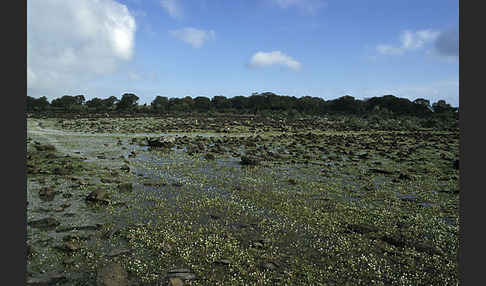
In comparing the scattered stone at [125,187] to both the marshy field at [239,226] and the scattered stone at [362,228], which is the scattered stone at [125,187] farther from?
the scattered stone at [362,228]

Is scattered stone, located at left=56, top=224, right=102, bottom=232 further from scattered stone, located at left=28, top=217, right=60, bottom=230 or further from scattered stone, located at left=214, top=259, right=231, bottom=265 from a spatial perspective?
scattered stone, located at left=214, top=259, right=231, bottom=265

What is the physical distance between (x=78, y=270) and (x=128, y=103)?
630 ft

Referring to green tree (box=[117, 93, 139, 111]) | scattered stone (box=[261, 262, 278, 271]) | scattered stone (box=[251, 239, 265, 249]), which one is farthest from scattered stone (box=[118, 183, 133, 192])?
green tree (box=[117, 93, 139, 111])

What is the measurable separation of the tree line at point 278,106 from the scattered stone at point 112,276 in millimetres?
138835

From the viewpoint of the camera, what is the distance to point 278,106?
17975 cm

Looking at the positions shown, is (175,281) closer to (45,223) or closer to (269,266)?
(269,266)

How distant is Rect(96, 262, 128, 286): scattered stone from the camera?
9.62m

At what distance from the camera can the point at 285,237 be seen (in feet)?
45.0

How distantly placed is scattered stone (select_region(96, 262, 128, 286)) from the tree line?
13884cm

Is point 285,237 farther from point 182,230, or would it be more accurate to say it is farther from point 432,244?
point 432,244

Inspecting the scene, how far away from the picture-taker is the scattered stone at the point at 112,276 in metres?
9.62

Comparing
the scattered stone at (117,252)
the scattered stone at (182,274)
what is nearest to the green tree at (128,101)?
the scattered stone at (117,252)

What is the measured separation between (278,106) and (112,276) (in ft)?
570

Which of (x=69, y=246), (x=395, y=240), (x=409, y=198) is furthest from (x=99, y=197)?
(x=409, y=198)
